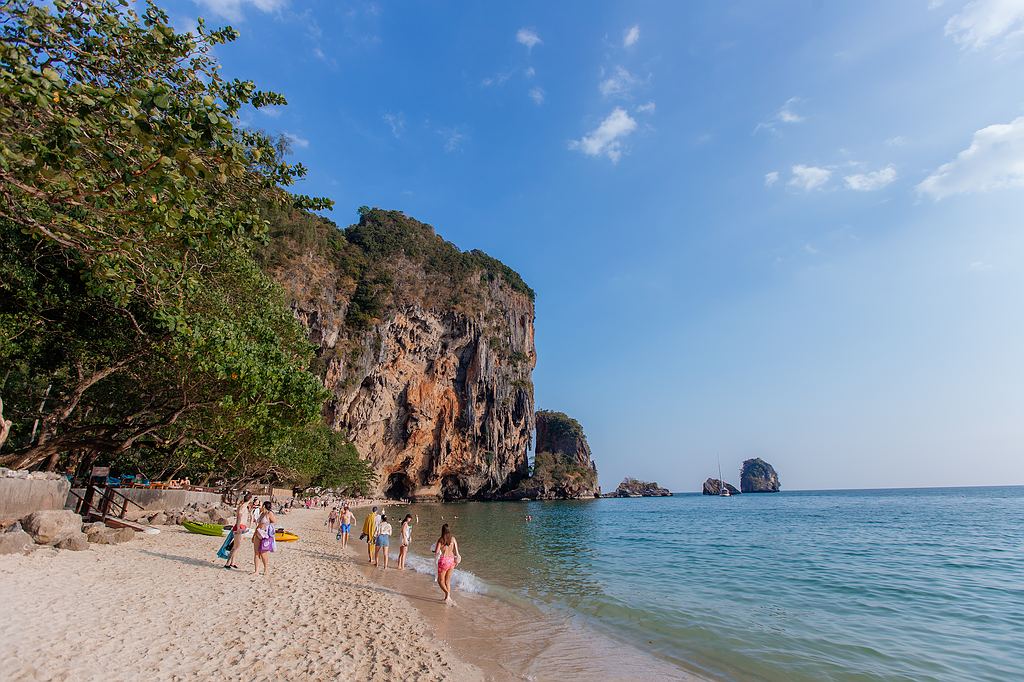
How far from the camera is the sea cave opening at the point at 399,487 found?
66.9 metres

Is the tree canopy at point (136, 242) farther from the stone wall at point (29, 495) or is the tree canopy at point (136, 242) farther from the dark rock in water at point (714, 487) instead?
the dark rock in water at point (714, 487)

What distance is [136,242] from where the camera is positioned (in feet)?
17.9

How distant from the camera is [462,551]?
18.5m

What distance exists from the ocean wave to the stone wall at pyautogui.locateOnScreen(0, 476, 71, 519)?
8.25 meters

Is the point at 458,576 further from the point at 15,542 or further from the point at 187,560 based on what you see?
the point at 15,542

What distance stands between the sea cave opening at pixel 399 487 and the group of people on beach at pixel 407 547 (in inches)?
2019

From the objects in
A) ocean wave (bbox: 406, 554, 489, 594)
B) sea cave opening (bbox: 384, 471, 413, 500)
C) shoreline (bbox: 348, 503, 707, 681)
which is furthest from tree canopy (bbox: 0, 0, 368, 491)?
sea cave opening (bbox: 384, 471, 413, 500)

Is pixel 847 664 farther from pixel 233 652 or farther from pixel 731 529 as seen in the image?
pixel 731 529

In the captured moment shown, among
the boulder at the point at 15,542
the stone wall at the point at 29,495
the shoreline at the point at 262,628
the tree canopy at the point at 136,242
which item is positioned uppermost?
the tree canopy at the point at 136,242

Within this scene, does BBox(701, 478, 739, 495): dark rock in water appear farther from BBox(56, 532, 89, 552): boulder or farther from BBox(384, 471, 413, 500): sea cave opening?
BBox(56, 532, 89, 552): boulder

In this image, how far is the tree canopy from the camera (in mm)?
4020

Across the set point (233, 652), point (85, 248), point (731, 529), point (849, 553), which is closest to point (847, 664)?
point (233, 652)

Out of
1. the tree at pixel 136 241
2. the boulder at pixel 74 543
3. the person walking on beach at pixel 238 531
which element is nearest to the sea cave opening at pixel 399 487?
the tree at pixel 136 241

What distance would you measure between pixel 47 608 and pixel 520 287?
8154 centimetres
